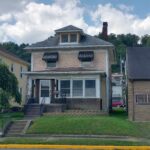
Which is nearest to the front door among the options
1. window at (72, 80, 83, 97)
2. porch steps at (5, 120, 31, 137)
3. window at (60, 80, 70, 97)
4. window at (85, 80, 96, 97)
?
window at (60, 80, 70, 97)

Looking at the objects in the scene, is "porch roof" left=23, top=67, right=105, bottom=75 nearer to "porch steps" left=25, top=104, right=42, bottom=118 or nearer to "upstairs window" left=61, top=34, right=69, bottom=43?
"upstairs window" left=61, top=34, right=69, bottom=43

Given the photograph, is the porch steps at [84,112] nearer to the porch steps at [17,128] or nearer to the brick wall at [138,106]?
the brick wall at [138,106]

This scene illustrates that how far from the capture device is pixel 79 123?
20938mm

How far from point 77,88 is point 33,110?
4468 mm

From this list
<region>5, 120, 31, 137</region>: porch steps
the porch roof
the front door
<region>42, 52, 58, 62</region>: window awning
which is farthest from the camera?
<region>42, 52, 58, 62</region>: window awning

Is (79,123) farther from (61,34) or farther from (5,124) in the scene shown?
(61,34)

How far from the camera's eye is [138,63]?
28812 mm

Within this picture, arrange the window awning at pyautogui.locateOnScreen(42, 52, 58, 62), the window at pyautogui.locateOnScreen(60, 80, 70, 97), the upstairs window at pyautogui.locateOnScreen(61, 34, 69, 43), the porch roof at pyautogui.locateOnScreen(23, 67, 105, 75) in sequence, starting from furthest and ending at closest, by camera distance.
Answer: the upstairs window at pyautogui.locateOnScreen(61, 34, 69, 43)
the window awning at pyautogui.locateOnScreen(42, 52, 58, 62)
the window at pyautogui.locateOnScreen(60, 80, 70, 97)
the porch roof at pyautogui.locateOnScreen(23, 67, 105, 75)

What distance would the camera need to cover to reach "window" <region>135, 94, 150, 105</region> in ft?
86.0

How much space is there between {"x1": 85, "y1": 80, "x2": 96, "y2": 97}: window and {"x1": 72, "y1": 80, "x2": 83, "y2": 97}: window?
457 millimetres

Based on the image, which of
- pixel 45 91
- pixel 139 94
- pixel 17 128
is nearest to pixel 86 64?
pixel 45 91

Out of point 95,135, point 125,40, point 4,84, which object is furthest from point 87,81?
point 125,40

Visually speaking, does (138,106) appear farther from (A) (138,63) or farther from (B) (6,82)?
(B) (6,82)

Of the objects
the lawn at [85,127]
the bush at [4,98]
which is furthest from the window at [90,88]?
the lawn at [85,127]
